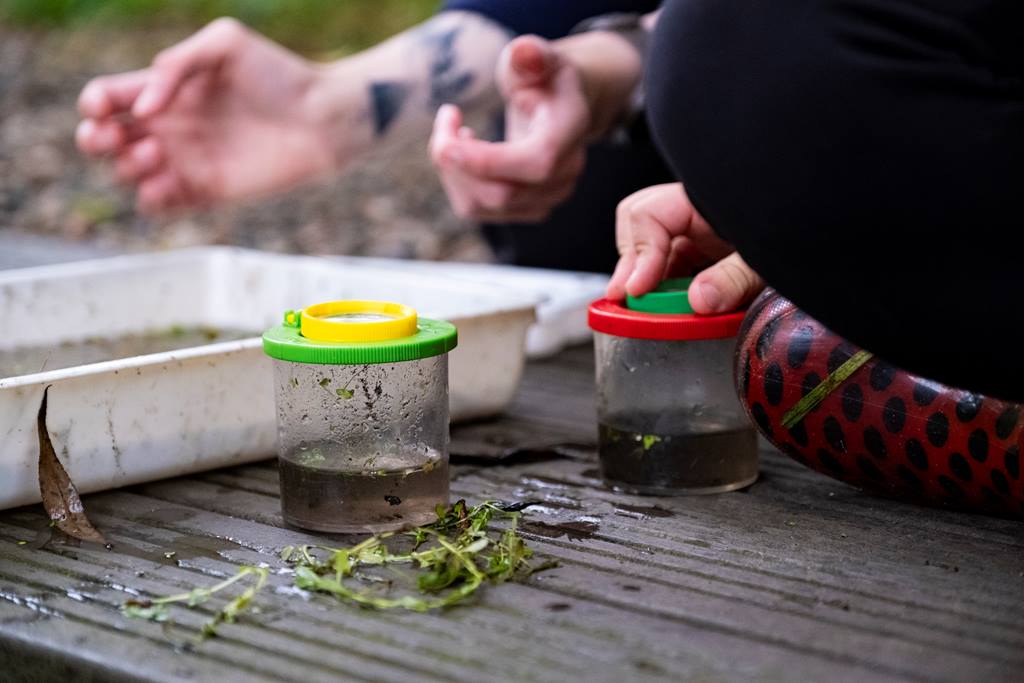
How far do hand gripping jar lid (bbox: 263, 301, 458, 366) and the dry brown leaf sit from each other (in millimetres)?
229

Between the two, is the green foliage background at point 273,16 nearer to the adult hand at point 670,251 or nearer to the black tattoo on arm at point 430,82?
the black tattoo on arm at point 430,82

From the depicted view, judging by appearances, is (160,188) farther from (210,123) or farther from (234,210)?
(234,210)

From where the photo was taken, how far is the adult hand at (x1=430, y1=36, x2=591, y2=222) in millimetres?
1706

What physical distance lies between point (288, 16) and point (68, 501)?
5.52 m

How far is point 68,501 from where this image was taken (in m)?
1.29

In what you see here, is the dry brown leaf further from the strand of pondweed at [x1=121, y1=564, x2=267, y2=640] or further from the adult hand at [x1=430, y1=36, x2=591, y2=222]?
the adult hand at [x1=430, y1=36, x2=591, y2=222]

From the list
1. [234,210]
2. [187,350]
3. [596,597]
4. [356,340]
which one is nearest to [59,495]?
[187,350]

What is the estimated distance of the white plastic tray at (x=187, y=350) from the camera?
52.6 inches

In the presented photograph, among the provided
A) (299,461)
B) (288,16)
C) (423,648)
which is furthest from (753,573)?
(288,16)

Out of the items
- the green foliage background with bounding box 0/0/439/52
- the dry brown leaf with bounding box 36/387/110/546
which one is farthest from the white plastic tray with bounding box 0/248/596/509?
the green foliage background with bounding box 0/0/439/52

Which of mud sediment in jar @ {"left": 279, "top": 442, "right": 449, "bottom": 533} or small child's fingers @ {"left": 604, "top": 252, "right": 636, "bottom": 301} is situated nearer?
mud sediment in jar @ {"left": 279, "top": 442, "right": 449, "bottom": 533}

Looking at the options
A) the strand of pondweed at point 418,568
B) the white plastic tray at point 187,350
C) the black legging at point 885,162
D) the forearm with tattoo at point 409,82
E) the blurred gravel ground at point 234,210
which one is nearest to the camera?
the black legging at point 885,162

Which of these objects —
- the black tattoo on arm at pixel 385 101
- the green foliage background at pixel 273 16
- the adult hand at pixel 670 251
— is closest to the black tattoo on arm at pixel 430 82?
the black tattoo on arm at pixel 385 101

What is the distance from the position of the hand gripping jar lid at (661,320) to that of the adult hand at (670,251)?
1cm
